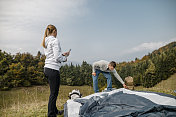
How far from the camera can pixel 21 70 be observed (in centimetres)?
796

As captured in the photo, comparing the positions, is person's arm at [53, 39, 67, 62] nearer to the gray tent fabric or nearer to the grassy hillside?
the gray tent fabric

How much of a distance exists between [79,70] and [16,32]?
481 cm

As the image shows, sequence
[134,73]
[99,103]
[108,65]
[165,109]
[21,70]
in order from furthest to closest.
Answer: [134,73] < [21,70] < [108,65] < [99,103] < [165,109]

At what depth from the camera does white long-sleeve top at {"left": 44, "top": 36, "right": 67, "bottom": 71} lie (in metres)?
2.20

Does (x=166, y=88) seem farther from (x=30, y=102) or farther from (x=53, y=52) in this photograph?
(x=53, y=52)

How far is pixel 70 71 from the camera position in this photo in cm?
941

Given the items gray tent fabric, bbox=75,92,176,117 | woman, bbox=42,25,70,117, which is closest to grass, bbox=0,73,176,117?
woman, bbox=42,25,70,117

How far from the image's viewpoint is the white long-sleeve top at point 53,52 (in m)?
2.20

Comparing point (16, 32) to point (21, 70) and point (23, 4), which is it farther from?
point (21, 70)

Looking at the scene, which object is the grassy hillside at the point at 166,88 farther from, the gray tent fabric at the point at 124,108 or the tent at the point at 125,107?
the gray tent fabric at the point at 124,108

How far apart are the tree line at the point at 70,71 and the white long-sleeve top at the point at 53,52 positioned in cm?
644

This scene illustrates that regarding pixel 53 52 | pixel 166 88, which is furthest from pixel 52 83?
pixel 166 88

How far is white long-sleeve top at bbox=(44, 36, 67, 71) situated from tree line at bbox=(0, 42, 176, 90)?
6439 millimetres

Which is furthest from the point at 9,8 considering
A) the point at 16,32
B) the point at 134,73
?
the point at 134,73
